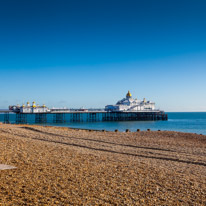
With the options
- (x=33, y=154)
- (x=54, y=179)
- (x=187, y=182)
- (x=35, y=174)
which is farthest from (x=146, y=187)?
(x=33, y=154)

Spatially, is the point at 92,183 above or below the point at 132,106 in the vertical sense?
below

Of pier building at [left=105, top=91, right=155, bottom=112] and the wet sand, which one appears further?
pier building at [left=105, top=91, right=155, bottom=112]

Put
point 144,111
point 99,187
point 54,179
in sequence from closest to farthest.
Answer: point 99,187, point 54,179, point 144,111

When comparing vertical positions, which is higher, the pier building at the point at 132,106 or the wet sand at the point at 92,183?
the pier building at the point at 132,106

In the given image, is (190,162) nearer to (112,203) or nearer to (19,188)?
(112,203)

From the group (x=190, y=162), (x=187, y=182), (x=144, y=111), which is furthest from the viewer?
(x=144, y=111)

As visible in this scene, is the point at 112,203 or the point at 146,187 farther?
the point at 146,187

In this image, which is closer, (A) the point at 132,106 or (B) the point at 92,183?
(B) the point at 92,183

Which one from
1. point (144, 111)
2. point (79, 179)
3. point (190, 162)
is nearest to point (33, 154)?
point (79, 179)

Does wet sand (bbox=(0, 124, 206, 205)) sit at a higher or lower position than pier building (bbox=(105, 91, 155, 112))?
lower

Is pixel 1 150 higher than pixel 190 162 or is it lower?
higher

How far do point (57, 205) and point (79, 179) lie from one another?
1956 millimetres

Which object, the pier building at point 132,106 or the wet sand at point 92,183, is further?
the pier building at point 132,106

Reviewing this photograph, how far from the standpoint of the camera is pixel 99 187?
6465 millimetres
